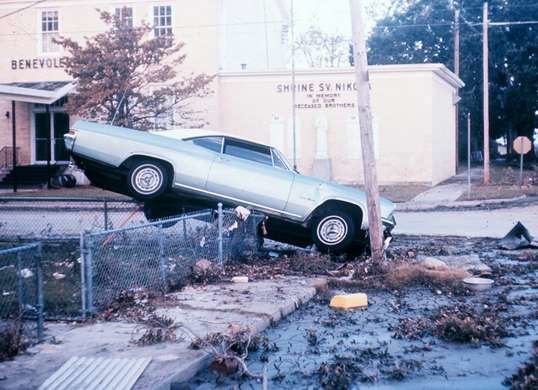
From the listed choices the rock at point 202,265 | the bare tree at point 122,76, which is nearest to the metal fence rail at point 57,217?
the rock at point 202,265

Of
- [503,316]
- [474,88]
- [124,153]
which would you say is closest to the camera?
[503,316]

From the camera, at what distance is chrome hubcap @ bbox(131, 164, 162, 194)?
11.1 metres

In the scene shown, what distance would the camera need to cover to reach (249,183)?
36.3 feet

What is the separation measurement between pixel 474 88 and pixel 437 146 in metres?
16.3

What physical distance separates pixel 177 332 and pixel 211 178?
14.8 ft

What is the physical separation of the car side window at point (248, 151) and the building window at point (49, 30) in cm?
2067

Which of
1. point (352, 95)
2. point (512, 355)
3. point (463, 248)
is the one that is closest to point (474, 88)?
point (352, 95)

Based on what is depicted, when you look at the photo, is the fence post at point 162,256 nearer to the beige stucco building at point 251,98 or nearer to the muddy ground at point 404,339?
the muddy ground at point 404,339

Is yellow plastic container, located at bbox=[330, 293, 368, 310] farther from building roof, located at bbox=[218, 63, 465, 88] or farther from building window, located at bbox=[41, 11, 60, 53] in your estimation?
building window, located at bbox=[41, 11, 60, 53]

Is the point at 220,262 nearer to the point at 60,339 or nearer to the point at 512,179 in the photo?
the point at 60,339

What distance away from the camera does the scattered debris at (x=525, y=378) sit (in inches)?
207

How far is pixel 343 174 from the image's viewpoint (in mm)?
29422

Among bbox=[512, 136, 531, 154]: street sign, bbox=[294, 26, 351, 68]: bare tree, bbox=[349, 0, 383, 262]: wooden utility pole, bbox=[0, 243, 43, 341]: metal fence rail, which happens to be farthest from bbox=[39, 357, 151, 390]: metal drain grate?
bbox=[294, 26, 351, 68]: bare tree

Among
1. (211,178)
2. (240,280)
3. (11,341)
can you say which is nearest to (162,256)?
(240,280)
